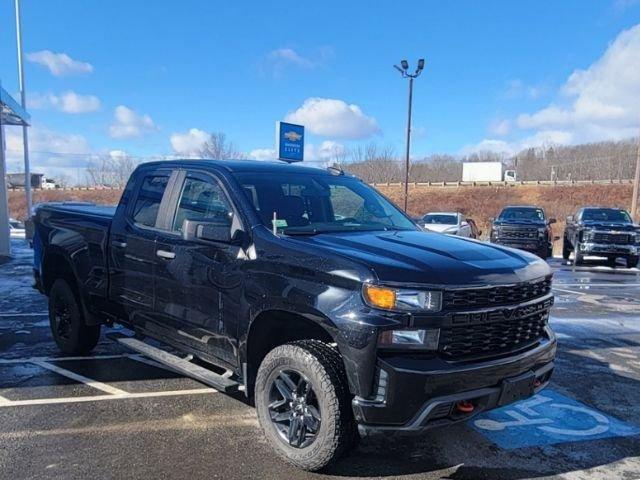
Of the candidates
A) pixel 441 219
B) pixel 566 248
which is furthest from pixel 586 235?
pixel 441 219

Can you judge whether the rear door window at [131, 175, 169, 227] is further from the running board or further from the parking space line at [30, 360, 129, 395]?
the parking space line at [30, 360, 129, 395]

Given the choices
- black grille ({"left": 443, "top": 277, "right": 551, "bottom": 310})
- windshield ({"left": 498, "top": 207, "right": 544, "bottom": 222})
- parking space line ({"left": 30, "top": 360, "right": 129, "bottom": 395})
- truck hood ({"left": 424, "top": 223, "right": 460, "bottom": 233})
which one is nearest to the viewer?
black grille ({"left": 443, "top": 277, "right": 551, "bottom": 310})

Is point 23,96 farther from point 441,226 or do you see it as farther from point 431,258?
point 431,258

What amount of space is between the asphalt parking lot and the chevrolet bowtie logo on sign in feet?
34.0

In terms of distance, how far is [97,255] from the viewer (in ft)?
16.7

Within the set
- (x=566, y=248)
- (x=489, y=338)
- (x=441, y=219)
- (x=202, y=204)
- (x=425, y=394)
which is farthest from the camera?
(x=441, y=219)

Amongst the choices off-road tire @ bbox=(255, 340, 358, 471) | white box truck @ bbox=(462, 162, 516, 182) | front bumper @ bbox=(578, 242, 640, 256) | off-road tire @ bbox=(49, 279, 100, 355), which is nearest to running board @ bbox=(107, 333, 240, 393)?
Result: off-road tire @ bbox=(255, 340, 358, 471)

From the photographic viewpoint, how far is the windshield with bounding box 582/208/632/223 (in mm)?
17188

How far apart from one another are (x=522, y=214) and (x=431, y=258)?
17775 mm

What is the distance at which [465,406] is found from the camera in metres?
3.03

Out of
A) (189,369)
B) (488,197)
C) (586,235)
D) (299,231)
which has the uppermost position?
(488,197)

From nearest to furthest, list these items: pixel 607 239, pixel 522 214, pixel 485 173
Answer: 1. pixel 607 239
2. pixel 522 214
3. pixel 485 173

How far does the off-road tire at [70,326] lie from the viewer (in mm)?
5562

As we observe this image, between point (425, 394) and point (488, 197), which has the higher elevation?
point (488, 197)
